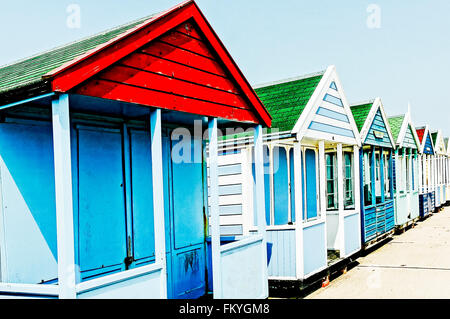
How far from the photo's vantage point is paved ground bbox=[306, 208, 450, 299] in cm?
707

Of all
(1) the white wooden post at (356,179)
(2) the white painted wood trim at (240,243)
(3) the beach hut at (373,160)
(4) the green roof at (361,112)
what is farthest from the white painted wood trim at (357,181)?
(2) the white painted wood trim at (240,243)

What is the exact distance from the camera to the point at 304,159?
Result: 913 cm

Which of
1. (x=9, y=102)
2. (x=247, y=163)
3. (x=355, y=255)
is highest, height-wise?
(x=9, y=102)

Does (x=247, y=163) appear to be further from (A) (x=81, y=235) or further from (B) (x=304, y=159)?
(A) (x=81, y=235)

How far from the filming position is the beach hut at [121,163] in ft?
10.7

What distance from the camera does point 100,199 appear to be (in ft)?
14.9

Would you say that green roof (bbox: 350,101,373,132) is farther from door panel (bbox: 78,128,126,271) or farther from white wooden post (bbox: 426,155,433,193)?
white wooden post (bbox: 426,155,433,193)

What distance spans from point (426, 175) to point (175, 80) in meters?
19.1

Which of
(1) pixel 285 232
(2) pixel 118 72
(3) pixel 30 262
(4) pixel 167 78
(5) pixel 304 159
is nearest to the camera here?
(2) pixel 118 72

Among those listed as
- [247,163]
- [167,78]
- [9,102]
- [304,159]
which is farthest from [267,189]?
[9,102]

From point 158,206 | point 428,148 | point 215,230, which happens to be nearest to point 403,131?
→ point 428,148

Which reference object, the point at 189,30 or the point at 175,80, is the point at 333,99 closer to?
the point at 189,30

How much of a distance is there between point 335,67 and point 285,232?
3688 millimetres

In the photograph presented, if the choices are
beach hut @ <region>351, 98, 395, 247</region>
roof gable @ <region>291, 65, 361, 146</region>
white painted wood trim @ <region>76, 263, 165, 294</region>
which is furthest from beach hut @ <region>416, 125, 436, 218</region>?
white painted wood trim @ <region>76, 263, 165, 294</region>
